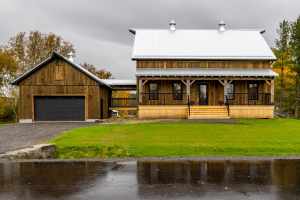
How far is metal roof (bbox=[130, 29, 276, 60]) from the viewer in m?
22.8

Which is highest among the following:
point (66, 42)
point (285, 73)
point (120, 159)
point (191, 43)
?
point (66, 42)

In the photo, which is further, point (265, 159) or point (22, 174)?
point (265, 159)

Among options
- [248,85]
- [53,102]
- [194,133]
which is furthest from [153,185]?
[248,85]

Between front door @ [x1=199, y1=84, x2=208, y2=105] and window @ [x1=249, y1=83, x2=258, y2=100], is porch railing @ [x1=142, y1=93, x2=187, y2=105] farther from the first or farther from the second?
window @ [x1=249, y1=83, x2=258, y2=100]

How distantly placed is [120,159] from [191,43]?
64.1 feet

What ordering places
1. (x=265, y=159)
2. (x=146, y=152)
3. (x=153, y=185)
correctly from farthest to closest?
(x=146, y=152), (x=265, y=159), (x=153, y=185)

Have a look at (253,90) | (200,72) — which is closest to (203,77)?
(200,72)

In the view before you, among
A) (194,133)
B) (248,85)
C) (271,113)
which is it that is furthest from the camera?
(248,85)

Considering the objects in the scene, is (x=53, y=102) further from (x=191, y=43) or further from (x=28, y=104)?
(x=191, y=43)

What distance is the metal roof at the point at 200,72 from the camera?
20828 millimetres

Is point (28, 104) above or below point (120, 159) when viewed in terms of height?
above

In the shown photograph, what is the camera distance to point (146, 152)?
900 cm

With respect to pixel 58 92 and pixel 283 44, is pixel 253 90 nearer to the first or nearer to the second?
pixel 283 44

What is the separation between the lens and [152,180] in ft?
19.3
